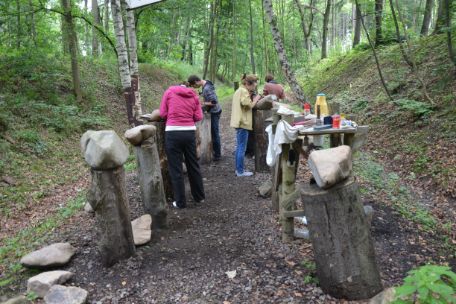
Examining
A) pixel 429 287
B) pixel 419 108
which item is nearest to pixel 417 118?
pixel 419 108

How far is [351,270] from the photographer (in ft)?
11.1

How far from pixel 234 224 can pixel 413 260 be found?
2.31 metres

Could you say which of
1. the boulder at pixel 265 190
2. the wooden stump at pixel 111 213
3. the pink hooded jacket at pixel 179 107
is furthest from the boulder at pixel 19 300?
the boulder at pixel 265 190

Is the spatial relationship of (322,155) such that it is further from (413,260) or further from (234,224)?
(234,224)

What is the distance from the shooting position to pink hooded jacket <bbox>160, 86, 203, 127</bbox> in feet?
19.1

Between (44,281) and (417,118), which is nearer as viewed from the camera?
(44,281)

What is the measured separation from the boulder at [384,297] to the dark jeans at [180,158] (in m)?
3.44

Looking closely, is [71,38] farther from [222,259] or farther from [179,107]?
[222,259]

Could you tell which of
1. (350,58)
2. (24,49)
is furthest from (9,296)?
(350,58)

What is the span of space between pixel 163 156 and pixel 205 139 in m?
2.20

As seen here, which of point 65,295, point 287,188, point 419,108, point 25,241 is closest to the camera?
point 65,295

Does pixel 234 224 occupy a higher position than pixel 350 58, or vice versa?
pixel 350 58

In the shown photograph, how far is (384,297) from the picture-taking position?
322 centimetres

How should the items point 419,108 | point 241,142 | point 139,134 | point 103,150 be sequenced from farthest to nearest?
1. point 419,108
2. point 241,142
3. point 139,134
4. point 103,150
